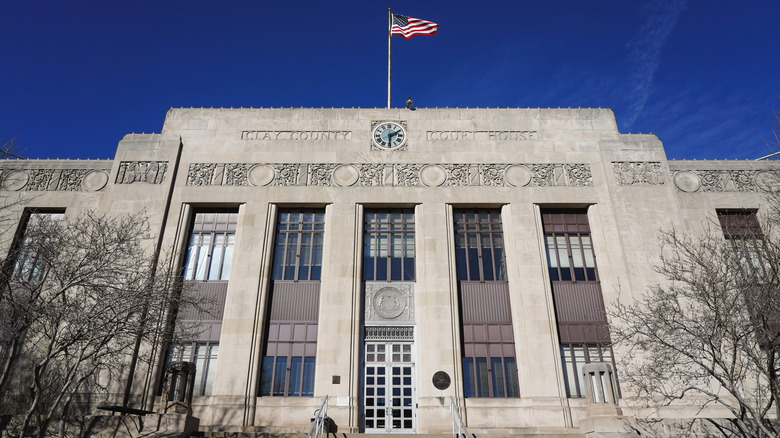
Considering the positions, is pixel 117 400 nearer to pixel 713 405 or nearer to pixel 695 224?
pixel 713 405

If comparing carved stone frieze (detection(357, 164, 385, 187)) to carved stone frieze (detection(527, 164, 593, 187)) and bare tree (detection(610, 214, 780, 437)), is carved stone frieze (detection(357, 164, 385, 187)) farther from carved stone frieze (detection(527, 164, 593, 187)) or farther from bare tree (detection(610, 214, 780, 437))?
bare tree (detection(610, 214, 780, 437))

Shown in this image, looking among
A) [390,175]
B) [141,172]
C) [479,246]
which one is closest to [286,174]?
[390,175]

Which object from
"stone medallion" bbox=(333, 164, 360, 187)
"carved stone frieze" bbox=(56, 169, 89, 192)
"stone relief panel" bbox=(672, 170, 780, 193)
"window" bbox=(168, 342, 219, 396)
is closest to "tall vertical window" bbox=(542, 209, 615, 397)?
"stone relief panel" bbox=(672, 170, 780, 193)

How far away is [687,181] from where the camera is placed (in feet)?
78.8

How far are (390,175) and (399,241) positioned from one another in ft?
10.4

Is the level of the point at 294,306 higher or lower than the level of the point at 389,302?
lower

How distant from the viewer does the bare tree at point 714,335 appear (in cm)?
1478

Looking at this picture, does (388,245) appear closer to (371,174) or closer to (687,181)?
(371,174)

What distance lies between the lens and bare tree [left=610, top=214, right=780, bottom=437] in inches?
582

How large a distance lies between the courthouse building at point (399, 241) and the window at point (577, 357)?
6 centimetres

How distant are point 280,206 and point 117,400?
10.0 metres

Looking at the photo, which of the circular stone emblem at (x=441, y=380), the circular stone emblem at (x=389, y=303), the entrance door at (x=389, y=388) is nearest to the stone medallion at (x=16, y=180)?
the circular stone emblem at (x=389, y=303)

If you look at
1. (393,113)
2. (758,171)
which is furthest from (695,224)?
(393,113)

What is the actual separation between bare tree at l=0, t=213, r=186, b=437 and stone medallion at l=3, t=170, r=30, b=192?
336cm
